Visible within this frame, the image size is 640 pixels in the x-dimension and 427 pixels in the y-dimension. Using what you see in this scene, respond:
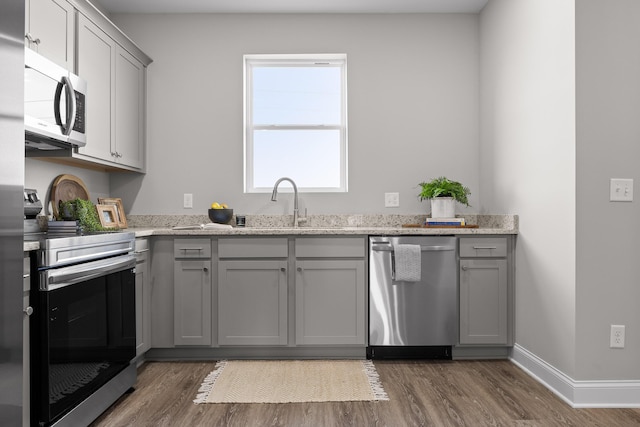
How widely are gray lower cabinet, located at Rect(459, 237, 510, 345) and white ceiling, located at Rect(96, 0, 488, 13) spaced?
6.13 ft

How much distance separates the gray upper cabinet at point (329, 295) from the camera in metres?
3.05

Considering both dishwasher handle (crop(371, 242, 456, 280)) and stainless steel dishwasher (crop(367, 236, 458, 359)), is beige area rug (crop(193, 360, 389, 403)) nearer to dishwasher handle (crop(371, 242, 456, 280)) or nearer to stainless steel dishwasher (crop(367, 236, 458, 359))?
stainless steel dishwasher (crop(367, 236, 458, 359))

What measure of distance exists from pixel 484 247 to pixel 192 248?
1.98m

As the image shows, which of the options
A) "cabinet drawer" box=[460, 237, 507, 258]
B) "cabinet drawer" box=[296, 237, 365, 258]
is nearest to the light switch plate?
"cabinet drawer" box=[460, 237, 507, 258]

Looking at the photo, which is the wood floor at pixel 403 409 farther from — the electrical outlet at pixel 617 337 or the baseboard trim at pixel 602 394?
the electrical outlet at pixel 617 337

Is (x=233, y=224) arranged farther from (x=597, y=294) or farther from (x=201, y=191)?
(x=597, y=294)

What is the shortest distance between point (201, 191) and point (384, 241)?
1551 mm

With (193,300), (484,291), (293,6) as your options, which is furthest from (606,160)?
(193,300)

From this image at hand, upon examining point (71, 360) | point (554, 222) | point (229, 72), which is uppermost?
point (229, 72)

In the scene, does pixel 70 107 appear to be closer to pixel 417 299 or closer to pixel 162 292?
pixel 162 292

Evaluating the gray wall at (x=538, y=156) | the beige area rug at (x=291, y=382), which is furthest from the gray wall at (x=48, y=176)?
the gray wall at (x=538, y=156)

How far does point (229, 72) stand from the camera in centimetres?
362

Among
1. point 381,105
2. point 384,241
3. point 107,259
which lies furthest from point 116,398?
point 381,105

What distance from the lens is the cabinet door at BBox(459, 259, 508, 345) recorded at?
3.05m
